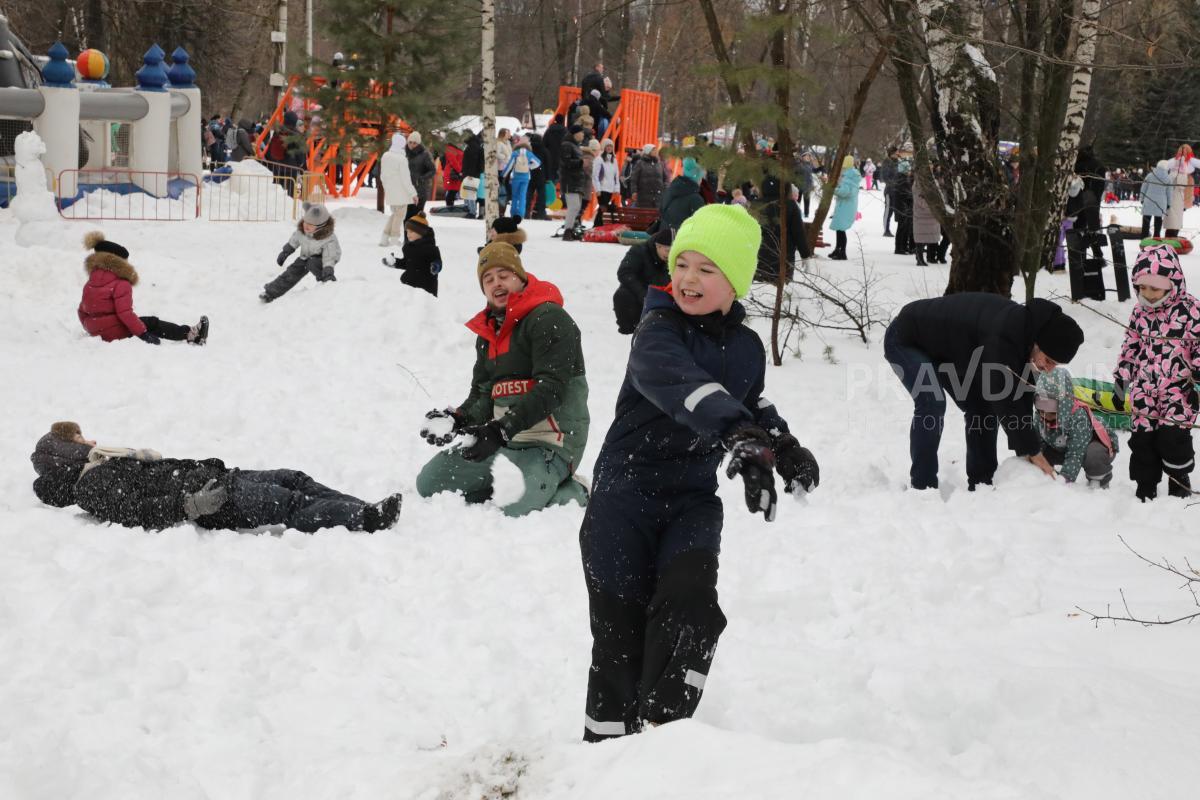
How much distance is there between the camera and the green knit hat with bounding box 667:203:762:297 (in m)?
3.51

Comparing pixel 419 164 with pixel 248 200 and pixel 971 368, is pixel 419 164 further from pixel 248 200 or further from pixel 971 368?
pixel 971 368

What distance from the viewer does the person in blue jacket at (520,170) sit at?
2231cm

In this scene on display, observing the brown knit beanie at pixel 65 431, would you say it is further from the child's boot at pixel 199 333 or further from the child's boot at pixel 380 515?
the child's boot at pixel 199 333

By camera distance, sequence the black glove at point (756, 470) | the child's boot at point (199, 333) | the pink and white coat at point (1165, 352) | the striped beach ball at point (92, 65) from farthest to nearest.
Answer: the striped beach ball at point (92, 65)
the child's boot at point (199, 333)
the pink and white coat at point (1165, 352)
the black glove at point (756, 470)

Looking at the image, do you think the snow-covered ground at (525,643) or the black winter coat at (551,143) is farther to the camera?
the black winter coat at (551,143)

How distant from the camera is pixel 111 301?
10891mm

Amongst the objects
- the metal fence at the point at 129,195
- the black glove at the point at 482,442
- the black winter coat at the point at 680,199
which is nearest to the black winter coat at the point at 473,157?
the metal fence at the point at 129,195

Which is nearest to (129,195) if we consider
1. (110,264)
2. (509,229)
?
(110,264)

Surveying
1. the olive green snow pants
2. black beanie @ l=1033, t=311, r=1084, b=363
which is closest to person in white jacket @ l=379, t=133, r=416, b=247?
the olive green snow pants

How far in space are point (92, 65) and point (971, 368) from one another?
19.8 meters

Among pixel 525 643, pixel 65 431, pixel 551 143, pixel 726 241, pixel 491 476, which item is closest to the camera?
pixel 726 241

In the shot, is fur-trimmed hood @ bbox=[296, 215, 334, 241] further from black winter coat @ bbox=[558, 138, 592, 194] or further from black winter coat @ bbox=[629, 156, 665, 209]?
black winter coat @ bbox=[629, 156, 665, 209]

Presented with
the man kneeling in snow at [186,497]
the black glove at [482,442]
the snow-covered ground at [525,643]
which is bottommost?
the snow-covered ground at [525,643]

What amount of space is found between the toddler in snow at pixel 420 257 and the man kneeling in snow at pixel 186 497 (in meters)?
6.60
